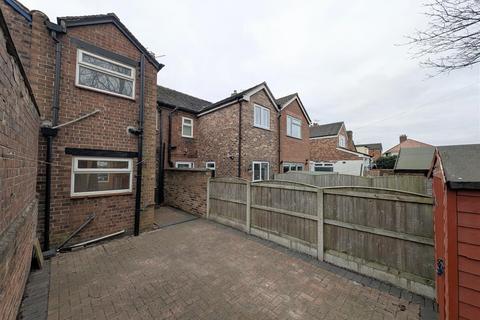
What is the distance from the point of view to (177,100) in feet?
43.3

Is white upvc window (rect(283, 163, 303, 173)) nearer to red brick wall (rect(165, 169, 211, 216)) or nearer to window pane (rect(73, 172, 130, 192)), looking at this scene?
red brick wall (rect(165, 169, 211, 216))

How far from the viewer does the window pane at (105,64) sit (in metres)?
5.65

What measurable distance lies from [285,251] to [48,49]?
8265mm

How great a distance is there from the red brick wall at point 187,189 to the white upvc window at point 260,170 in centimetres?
395

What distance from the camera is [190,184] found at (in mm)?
8922

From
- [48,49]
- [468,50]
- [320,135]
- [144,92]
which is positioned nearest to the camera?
[468,50]

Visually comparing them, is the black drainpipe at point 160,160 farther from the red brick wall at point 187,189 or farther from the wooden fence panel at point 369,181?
the wooden fence panel at point 369,181

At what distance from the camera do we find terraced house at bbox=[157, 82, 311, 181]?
35.8 feet

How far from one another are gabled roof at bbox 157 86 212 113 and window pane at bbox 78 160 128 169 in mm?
5652

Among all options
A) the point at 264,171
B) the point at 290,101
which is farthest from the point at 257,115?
the point at 290,101

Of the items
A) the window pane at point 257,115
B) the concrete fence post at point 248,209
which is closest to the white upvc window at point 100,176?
the concrete fence post at point 248,209

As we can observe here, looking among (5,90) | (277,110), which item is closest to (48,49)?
(5,90)

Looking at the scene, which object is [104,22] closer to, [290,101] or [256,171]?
[256,171]

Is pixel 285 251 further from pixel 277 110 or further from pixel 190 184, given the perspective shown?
pixel 277 110
